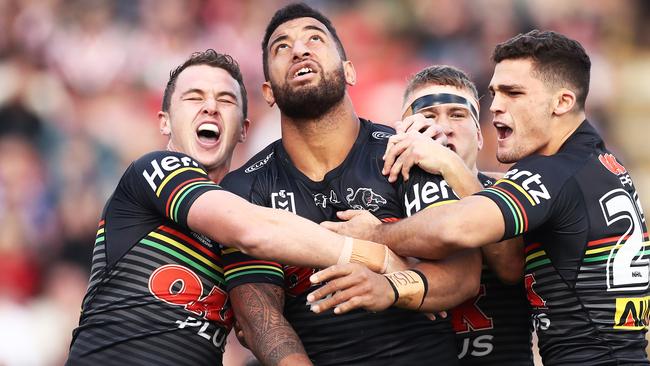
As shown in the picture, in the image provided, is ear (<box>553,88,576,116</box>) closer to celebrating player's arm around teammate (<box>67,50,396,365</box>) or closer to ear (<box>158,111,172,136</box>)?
celebrating player's arm around teammate (<box>67,50,396,365</box>)

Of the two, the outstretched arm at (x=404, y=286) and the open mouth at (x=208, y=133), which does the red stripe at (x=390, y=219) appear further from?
the open mouth at (x=208, y=133)

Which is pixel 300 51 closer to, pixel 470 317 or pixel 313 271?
pixel 313 271

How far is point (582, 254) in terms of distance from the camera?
5555mm

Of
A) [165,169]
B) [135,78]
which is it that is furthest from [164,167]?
[135,78]

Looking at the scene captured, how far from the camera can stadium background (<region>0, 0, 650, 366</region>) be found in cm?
1155

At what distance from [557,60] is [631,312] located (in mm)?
1544

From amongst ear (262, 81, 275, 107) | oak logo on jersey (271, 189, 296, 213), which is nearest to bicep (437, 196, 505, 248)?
oak logo on jersey (271, 189, 296, 213)

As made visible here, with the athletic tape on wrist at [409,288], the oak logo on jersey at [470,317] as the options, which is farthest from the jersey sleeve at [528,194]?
the oak logo on jersey at [470,317]

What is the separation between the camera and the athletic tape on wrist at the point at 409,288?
546cm

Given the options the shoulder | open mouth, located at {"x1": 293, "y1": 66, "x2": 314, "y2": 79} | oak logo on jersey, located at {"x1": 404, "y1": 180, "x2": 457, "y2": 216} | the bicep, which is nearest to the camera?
the bicep

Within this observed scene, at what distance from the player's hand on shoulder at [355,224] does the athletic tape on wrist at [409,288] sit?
0.33m

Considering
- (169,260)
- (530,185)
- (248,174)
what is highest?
(248,174)

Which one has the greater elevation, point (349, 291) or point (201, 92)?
point (201, 92)

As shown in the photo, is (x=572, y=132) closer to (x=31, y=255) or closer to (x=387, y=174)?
(x=387, y=174)
